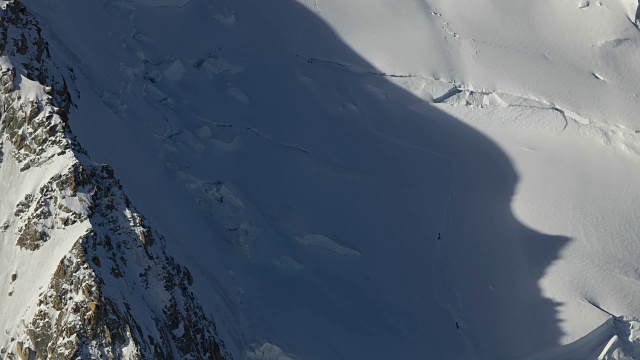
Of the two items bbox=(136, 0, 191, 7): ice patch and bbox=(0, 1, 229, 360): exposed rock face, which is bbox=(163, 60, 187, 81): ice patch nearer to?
bbox=(136, 0, 191, 7): ice patch

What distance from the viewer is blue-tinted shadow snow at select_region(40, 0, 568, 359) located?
59.2 meters

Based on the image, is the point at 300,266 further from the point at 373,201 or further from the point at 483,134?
the point at 483,134

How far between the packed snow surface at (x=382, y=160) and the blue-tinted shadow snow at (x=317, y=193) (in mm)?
101

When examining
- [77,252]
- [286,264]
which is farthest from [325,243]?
[77,252]

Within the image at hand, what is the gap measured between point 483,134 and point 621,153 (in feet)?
23.5

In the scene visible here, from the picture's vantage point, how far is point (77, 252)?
48.0 m

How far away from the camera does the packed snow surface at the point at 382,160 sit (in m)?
59.8

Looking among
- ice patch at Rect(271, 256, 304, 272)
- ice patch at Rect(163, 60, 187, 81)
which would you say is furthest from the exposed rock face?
ice patch at Rect(163, 60, 187, 81)

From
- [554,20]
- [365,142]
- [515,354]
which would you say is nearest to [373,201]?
[365,142]

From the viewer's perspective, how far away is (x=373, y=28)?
236ft

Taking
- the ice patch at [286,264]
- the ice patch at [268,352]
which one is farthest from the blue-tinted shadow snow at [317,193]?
the ice patch at [268,352]

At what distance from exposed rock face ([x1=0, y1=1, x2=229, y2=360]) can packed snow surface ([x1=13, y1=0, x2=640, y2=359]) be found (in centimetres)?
333

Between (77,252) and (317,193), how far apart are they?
18.6m

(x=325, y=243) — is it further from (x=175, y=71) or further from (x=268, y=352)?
(x=175, y=71)
